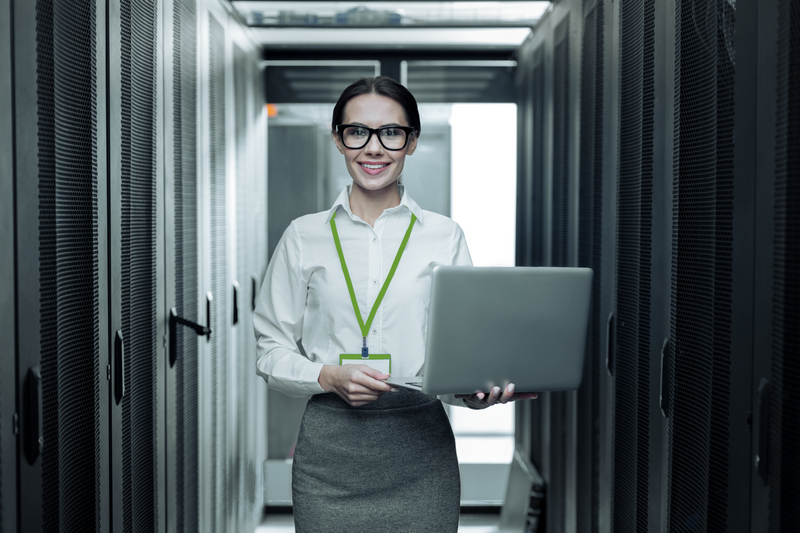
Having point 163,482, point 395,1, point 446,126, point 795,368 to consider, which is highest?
point 395,1

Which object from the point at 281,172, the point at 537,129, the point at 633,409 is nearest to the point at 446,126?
the point at 537,129

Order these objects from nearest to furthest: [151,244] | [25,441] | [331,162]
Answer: [25,441] < [151,244] < [331,162]

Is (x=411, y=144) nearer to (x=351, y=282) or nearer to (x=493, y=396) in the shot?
(x=351, y=282)

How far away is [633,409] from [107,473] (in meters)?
1.32

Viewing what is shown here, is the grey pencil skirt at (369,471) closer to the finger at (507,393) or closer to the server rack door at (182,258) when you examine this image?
the finger at (507,393)

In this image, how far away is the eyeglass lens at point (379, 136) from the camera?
150cm

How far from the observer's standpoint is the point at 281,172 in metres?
3.46

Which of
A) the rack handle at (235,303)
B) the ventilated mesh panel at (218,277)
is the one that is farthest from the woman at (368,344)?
the rack handle at (235,303)

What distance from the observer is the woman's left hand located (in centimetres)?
126

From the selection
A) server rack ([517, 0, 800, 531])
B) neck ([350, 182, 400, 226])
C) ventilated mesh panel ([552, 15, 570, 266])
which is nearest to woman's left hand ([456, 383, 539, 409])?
server rack ([517, 0, 800, 531])

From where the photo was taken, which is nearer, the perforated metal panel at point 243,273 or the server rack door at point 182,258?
the server rack door at point 182,258

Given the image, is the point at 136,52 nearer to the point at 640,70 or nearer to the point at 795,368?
the point at 640,70

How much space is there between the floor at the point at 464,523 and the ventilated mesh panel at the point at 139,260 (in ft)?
5.01

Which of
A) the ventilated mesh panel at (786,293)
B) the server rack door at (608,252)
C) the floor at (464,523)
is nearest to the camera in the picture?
the ventilated mesh panel at (786,293)
